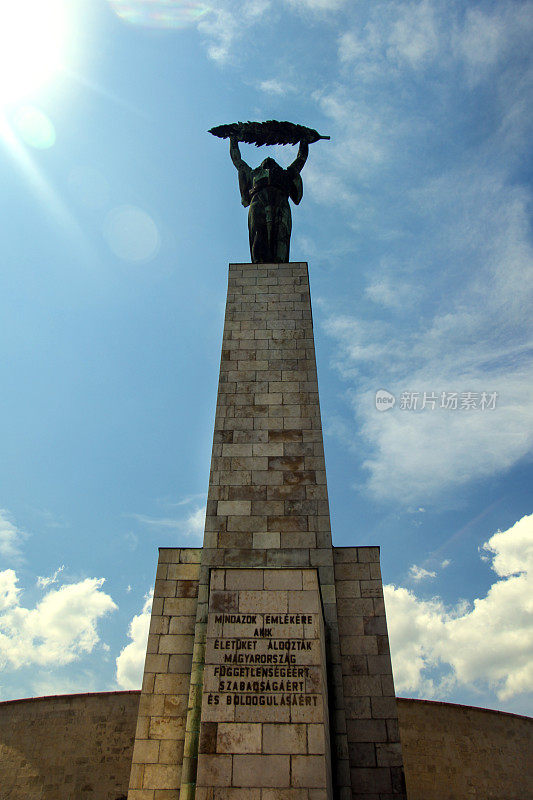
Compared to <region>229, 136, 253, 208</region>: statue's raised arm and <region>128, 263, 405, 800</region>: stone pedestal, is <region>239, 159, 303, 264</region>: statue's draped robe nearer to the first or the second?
<region>229, 136, 253, 208</region>: statue's raised arm

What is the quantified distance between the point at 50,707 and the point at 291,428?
14.6m

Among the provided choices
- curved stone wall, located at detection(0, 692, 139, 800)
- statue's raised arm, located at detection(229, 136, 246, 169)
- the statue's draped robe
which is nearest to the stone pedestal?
the statue's draped robe

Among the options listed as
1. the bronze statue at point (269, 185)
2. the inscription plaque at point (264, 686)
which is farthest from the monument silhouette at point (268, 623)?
the bronze statue at point (269, 185)

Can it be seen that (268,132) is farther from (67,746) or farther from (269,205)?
(67,746)

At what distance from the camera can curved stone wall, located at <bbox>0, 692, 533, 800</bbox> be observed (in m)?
17.0

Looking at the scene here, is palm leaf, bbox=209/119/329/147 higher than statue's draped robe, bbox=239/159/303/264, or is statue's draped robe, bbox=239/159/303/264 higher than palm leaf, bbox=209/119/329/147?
palm leaf, bbox=209/119/329/147

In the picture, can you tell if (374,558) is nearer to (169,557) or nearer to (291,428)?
(291,428)

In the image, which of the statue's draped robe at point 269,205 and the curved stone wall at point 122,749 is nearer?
the statue's draped robe at point 269,205

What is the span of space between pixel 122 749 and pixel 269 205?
1779 cm

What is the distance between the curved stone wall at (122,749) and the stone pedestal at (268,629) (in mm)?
11681

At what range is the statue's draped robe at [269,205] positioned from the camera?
1493cm

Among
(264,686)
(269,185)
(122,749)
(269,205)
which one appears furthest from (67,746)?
(269,185)

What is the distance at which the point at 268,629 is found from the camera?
7.20m

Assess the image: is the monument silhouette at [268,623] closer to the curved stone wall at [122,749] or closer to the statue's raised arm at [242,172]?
the statue's raised arm at [242,172]
